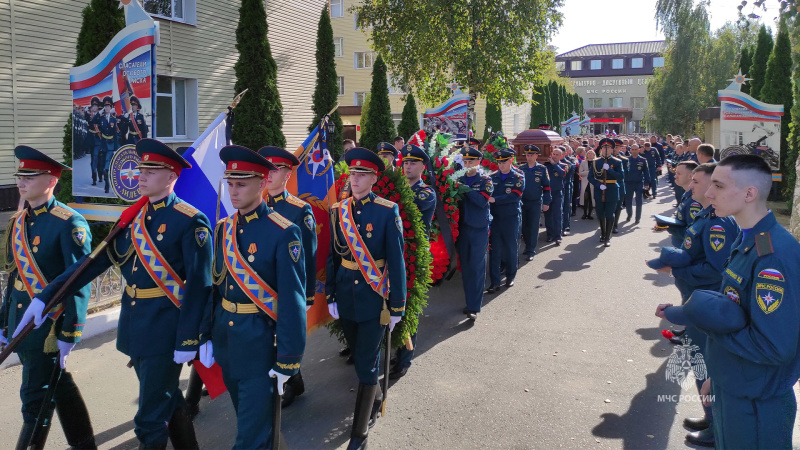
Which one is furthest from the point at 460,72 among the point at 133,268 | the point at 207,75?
the point at 133,268

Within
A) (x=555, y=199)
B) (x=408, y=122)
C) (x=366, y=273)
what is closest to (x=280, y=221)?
(x=366, y=273)

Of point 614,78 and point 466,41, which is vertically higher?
point 614,78

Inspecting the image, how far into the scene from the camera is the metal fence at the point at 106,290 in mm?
7070

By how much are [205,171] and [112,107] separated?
3.51 metres

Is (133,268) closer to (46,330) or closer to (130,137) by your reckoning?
(46,330)

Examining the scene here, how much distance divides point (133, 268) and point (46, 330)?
77cm

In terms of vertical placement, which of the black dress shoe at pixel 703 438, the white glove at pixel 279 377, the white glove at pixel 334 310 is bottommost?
the black dress shoe at pixel 703 438

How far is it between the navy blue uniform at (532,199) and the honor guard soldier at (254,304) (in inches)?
326

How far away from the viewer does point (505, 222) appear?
927 centimetres

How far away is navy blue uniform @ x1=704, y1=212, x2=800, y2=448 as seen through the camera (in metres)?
2.67

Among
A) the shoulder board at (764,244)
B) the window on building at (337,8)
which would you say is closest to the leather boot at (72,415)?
the shoulder board at (764,244)

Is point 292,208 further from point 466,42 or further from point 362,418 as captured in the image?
point 466,42

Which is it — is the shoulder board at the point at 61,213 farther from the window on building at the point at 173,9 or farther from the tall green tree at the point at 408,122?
the tall green tree at the point at 408,122

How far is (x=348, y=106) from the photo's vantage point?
36.7m
